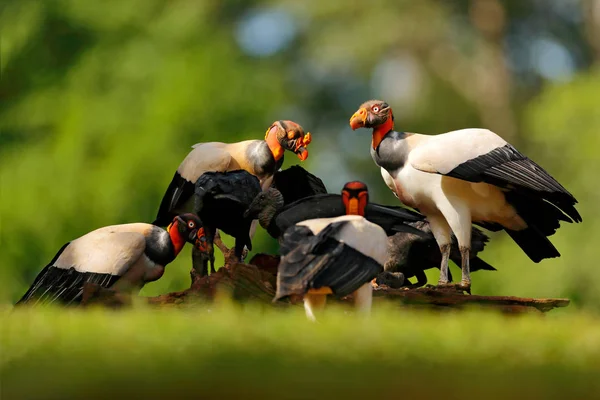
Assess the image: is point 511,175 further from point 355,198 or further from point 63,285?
point 63,285

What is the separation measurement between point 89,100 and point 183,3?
5.13 meters

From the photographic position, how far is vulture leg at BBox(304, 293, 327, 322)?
5965 millimetres

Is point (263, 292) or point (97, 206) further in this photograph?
point (97, 206)

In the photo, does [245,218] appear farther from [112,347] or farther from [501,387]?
[501,387]

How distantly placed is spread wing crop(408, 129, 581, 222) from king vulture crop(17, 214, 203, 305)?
162 centimetres

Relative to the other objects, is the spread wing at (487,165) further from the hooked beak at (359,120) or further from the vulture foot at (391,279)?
the vulture foot at (391,279)

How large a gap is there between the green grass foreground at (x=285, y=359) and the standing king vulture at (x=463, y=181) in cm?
219

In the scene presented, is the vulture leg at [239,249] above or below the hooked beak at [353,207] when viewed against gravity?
below

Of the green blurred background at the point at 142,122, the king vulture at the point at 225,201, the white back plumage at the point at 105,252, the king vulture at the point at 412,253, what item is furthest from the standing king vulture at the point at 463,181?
the green blurred background at the point at 142,122

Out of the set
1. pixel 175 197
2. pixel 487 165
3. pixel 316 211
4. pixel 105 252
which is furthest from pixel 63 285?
pixel 487 165

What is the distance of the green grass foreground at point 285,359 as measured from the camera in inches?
159

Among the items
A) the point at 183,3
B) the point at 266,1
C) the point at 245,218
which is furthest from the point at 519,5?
the point at 245,218

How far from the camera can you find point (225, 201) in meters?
7.56

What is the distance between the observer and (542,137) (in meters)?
17.4
